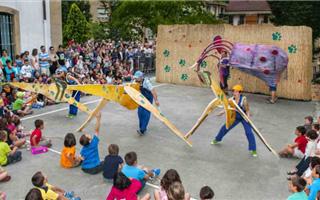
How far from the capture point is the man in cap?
9.47 meters

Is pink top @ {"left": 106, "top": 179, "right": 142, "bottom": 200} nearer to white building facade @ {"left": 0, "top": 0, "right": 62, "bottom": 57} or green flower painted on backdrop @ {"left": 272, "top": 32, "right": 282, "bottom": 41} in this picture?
green flower painted on backdrop @ {"left": 272, "top": 32, "right": 282, "bottom": 41}

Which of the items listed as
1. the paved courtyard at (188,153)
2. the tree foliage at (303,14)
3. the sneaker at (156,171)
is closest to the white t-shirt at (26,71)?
the paved courtyard at (188,153)

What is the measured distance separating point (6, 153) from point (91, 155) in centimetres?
185

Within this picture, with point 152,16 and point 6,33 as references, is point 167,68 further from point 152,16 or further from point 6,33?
point 152,16

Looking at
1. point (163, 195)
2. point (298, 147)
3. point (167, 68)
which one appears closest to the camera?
point (163, 195)

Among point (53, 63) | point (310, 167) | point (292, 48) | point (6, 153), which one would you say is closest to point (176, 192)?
point (310, 167)

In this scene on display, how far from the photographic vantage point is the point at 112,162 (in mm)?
6762

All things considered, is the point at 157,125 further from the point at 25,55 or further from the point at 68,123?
the point at 25,55

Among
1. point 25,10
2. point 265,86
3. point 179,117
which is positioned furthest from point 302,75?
point 25,10

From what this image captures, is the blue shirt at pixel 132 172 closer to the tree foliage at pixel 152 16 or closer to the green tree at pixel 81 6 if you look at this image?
the tree foliage at pixel 152 16

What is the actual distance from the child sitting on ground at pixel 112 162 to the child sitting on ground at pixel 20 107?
582cm

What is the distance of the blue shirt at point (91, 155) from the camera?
24.1 ft

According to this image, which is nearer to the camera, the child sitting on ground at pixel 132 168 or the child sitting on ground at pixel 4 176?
the child sitting on ground at pixel 132 168

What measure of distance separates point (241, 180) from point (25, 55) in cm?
1039
